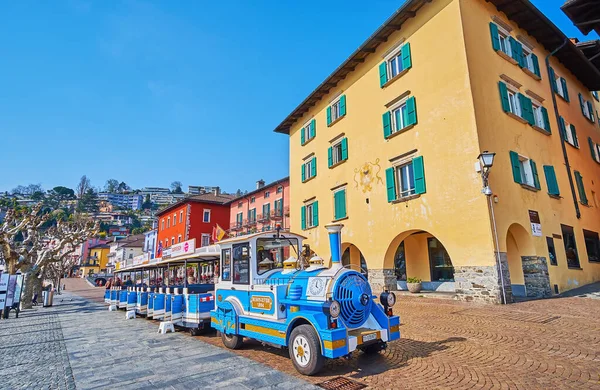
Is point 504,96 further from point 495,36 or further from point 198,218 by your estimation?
point 198,218

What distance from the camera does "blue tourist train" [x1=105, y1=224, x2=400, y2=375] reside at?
5031mm

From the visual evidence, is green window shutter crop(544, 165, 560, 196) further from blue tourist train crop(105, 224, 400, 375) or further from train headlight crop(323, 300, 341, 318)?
train headlight crop(323, 300, 341, 318)

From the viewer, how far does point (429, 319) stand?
29.4 ft

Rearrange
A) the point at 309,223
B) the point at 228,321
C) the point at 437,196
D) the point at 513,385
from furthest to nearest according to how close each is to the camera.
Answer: the point at 309,223 → the point at 437,196 → the point at 228,321 → the point at 513,385

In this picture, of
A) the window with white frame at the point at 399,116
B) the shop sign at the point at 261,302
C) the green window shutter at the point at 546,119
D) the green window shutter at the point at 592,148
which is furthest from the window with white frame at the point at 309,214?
the green window shutter at the point at 592,148

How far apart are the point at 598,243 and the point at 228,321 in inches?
763

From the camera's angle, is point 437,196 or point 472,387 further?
point 437,196

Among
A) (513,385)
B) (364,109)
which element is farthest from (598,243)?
(513,385)

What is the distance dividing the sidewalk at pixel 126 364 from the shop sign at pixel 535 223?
12.1 meters

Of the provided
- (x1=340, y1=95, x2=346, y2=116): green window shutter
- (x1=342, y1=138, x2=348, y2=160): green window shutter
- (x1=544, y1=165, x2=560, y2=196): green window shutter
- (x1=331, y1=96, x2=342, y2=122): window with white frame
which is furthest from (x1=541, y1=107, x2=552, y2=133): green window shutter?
(x1=331, y1=96, x2=342, y2=122): window with white frame

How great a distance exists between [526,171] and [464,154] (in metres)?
3.84

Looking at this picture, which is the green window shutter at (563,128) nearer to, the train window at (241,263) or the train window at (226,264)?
the train window at (241,263)

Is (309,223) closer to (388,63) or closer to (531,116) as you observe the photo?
(388,63)

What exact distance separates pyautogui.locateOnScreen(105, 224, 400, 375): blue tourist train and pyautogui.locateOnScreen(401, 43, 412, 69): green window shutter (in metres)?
11.2
